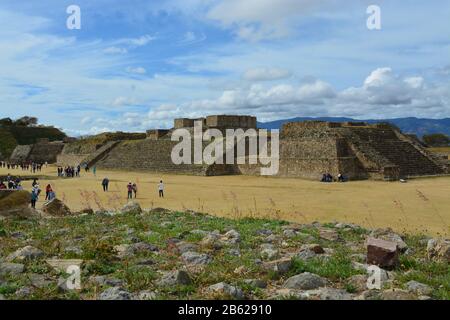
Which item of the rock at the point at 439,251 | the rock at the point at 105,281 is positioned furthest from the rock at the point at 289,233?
the rock at the point at 105,281

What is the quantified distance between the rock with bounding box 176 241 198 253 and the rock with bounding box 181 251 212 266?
1.37 ft

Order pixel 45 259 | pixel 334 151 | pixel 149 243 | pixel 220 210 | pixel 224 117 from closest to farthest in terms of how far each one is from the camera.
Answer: pixel 45 259 < pixel 149 243 < pixel 220 210 < pixel 334 151 < pixel 224 117

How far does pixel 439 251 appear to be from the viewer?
723cm

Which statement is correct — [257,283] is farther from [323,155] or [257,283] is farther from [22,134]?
[22,134]

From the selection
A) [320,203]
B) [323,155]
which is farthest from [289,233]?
[323,155]

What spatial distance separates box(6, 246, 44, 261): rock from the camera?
7.21 meters

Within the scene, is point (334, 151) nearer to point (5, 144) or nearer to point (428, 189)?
point (428, 189)

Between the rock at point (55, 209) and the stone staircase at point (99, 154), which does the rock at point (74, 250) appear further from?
the stone staircase at point (99, 154)

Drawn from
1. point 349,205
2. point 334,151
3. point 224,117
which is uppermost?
point 224,117

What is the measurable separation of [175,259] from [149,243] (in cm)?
132

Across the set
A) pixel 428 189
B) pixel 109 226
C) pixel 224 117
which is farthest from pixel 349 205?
pixel 224 117

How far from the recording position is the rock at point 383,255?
6.67m

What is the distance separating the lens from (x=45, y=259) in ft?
23.7

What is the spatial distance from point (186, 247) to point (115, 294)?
283cm
